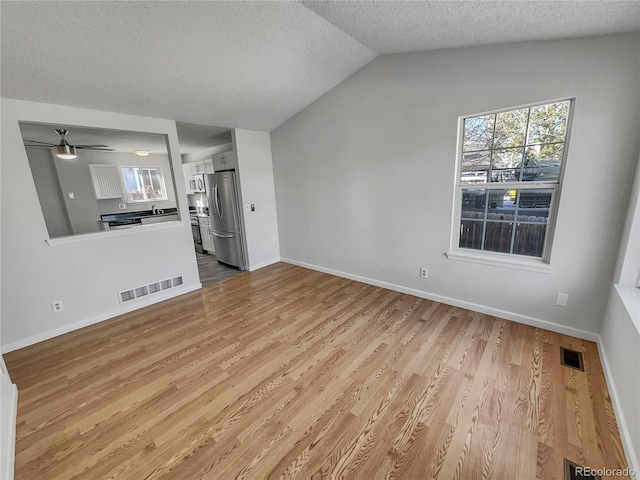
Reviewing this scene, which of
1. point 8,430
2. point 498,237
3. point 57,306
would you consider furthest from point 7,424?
point 498,237

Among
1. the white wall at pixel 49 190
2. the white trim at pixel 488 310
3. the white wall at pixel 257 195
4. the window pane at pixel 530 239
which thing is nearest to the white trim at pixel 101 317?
the white wall at pixel 257 195

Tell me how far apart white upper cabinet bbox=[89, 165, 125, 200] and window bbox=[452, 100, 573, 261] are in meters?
6.90

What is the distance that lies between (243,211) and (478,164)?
3342 mm

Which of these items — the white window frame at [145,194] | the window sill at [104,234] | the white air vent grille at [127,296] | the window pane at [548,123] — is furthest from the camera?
the white window frame at [145,194]

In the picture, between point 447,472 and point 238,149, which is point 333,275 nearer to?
point 238,149

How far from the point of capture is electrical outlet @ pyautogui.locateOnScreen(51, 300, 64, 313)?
2727mm

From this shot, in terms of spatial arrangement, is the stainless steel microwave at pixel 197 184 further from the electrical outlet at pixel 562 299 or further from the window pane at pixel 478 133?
the electrical outlet at pixel 562 299

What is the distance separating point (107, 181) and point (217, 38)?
5250 millimetres

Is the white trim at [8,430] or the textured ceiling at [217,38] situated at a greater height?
the textured ceiling at [217,38]

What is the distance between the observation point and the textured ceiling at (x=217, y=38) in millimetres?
1771

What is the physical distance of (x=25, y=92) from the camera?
2293 mm

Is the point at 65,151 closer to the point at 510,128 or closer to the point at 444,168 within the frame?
the point at 444,168

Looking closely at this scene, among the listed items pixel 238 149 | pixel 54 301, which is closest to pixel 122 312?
pixel 54 301

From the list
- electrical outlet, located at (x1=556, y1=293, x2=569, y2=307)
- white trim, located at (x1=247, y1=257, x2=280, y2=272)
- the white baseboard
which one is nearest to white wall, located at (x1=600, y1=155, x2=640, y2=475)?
electrical outlet, located at (x1=556, y1=293, x2=569, y2=307)
